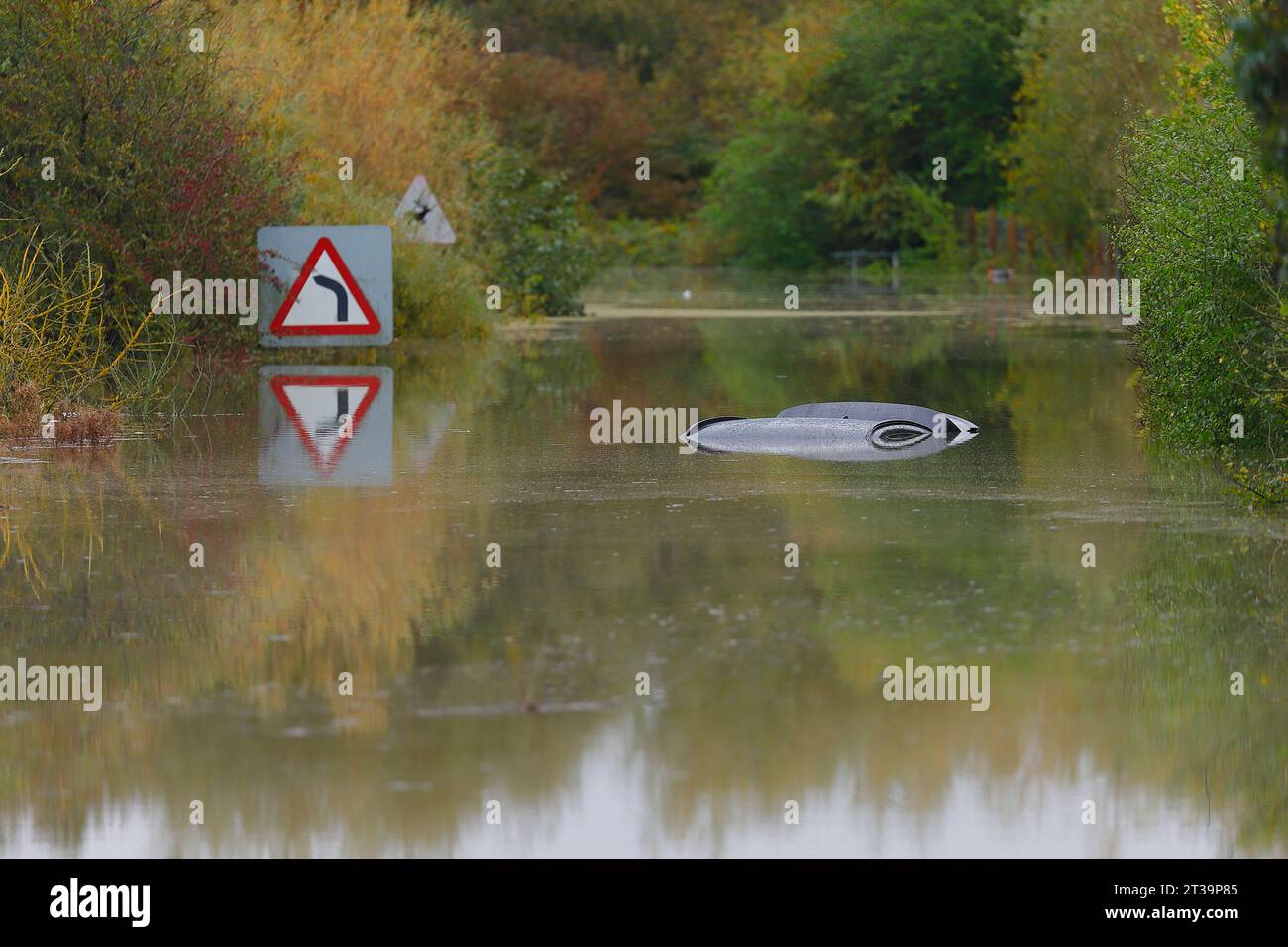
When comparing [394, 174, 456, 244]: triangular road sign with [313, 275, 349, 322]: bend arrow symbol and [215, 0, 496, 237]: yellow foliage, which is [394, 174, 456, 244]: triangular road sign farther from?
[313, 275, 349, 322]: bend arrow symbol

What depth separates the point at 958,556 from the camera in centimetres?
1203

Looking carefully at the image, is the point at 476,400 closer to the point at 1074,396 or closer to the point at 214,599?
the point at 1074,396

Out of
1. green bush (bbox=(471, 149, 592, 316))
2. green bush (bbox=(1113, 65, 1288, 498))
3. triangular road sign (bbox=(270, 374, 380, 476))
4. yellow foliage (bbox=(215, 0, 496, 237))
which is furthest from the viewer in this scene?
green bush (bbox=(471, 149, 592, 316))

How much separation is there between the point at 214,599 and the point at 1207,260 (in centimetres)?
843

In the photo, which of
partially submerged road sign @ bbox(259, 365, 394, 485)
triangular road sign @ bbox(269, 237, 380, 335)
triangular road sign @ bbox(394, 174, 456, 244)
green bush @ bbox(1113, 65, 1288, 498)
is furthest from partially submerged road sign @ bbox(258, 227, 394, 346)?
green bush @ bbox(1113, 65, 1288, 498)

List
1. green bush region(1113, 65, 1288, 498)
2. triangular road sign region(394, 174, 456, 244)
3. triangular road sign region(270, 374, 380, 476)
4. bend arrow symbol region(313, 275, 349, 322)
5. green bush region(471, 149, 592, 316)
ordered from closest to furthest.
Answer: green bush region(1113, 65, 1288, 498) → triangular road sign region(270, 374, 380, 476) → bend arrow symbol region(313, 275, 349, 322) → triangular road sign region(394, 174, 456, 244) → green bush region(471, 149, 592, 316)

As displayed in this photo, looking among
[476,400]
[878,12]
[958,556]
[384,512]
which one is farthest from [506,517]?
[878,12]

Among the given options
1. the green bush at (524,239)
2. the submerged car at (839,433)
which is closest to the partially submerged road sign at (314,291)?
the submerged car at (839,433)

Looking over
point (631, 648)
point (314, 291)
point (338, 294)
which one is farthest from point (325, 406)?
point (631, 648)

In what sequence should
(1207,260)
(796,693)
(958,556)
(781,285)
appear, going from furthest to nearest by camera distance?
1. (781,285)
2. (1207,260)
3. (958,556)
4. (796,693)

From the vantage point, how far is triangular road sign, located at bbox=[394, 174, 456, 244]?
3216cm

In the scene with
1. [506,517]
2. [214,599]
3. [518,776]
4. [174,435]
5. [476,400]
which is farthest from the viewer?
[476,400]

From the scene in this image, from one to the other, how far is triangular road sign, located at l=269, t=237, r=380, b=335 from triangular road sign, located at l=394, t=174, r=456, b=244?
4247 mm

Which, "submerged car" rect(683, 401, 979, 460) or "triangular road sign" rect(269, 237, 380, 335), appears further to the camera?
"triangular road sign" rect(269, 237, 380, 335)
